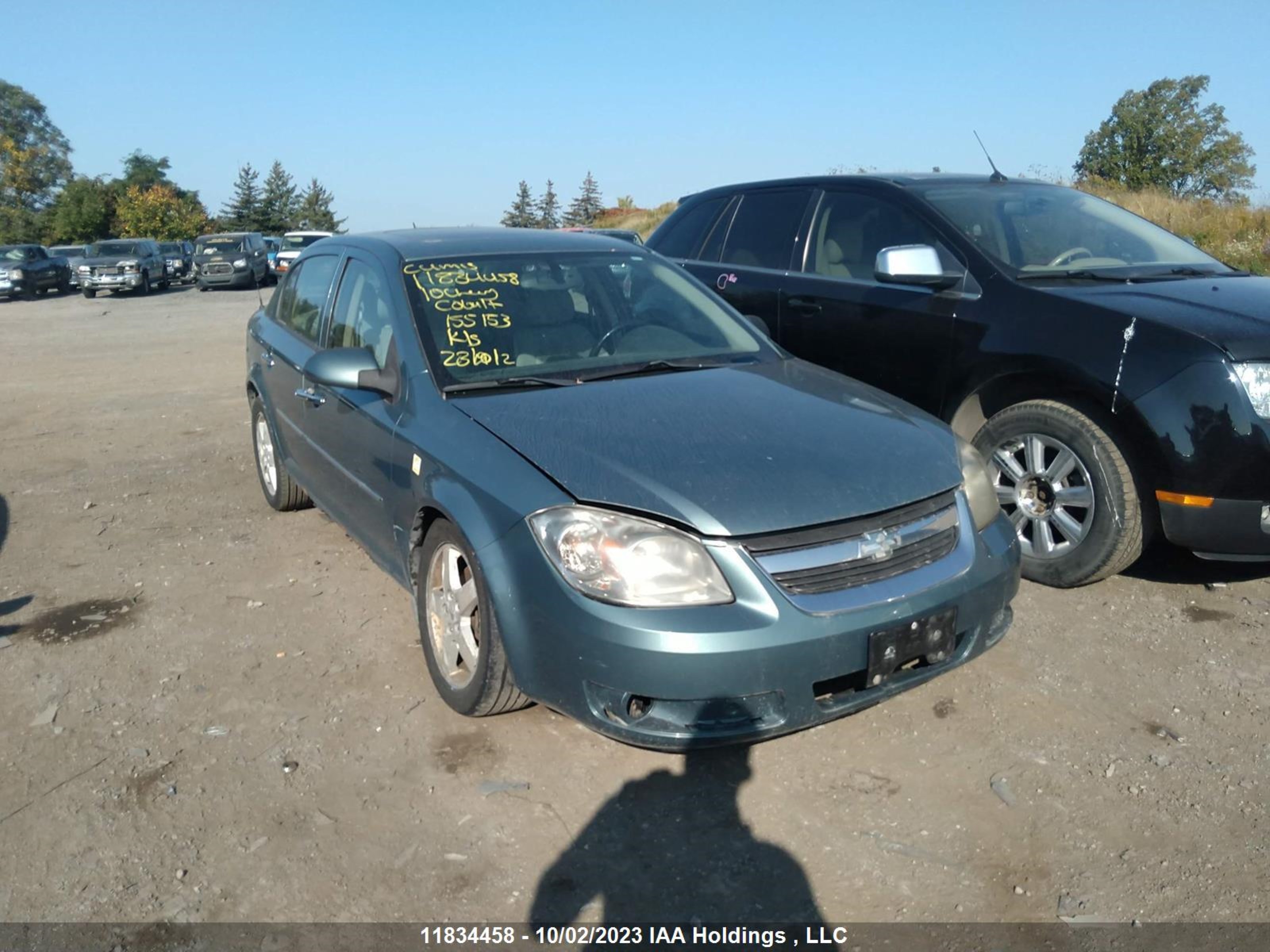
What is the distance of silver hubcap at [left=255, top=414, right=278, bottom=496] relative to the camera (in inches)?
229

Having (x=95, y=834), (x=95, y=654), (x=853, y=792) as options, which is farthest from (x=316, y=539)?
(x=853, y=792)

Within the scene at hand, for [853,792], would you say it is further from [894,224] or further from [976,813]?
[894,224]

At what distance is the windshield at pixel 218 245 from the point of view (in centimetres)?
3098

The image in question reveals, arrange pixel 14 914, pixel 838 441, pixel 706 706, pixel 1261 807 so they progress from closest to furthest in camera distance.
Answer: pixel 14 914 < pixel 706 706 < pixel 1261 807 < pixel 838 441

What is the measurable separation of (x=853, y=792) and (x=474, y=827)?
1126 millimetres

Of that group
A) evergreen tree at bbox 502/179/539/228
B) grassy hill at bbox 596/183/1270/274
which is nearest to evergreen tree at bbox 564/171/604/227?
evergreen tree at bbox 502/179/539/228

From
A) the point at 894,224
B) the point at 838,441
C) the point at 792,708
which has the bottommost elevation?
the point at 792,708

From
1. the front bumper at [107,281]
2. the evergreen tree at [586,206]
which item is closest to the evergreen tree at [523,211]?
the evergreen tree at [586,206]

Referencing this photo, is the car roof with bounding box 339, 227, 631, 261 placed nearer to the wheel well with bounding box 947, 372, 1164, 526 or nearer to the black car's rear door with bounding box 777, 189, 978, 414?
the black car's rear door with bounding box 777, 189, 978, 414

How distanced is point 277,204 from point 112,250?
5337 centimetres

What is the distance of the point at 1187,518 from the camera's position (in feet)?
13.4

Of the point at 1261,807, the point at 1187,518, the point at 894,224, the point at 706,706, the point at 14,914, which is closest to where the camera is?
the point at 14,914

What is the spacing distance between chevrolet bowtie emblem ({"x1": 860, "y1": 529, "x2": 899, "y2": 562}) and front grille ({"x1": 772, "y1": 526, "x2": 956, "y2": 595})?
1 centimetres

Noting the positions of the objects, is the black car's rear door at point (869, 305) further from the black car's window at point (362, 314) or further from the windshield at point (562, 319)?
the black car's window at point (362, 314)
